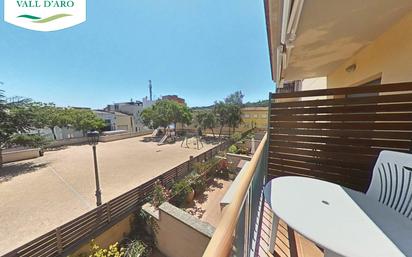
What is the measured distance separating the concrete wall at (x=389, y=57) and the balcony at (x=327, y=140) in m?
0.41

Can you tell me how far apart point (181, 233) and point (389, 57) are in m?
4.89

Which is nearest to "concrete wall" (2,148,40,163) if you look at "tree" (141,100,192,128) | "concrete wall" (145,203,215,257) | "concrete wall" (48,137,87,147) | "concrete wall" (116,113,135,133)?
"concrete wall" (48,137,87,147)

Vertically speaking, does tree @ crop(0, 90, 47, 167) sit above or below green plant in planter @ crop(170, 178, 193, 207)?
above

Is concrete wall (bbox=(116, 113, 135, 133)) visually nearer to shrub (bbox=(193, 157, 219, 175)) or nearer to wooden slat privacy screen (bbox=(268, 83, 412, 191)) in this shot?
shrub (bbox=(193, 157, 219, 175))

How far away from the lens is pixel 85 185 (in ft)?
24.5

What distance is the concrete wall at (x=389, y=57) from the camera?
2.03 meters

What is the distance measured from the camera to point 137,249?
4246 mm

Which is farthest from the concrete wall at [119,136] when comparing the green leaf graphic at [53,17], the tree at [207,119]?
the green leaf graphic at [53,17]

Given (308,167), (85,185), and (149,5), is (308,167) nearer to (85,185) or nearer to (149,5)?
(149,5)

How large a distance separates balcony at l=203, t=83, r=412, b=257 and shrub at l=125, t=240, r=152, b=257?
3716mm

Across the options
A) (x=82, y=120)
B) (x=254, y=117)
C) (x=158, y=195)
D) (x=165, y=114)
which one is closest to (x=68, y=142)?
(x=82, y=120)

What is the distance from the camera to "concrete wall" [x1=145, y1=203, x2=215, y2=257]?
3.77 m

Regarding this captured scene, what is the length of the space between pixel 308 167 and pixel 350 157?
19.3 inches

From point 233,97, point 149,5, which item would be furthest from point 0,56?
point 233,97
